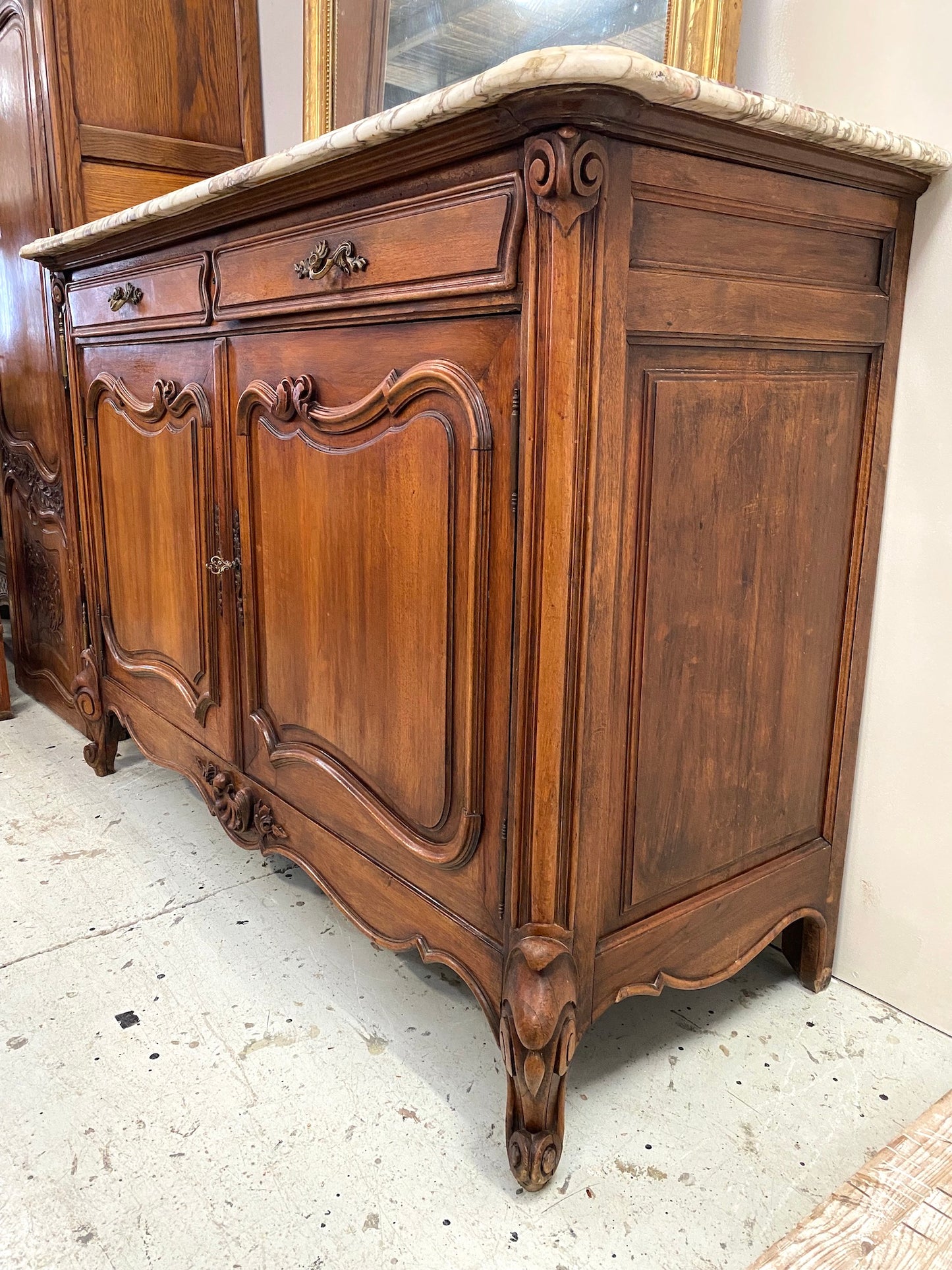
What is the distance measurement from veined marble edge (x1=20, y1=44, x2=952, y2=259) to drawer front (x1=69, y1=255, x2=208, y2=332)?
21 cm

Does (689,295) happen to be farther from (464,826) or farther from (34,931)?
(34,931)

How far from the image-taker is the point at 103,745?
2105mm

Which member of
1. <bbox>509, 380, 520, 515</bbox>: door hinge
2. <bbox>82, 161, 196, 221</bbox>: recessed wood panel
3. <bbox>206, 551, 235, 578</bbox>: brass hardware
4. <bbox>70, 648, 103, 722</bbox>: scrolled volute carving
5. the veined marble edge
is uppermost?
<bbox>82, 161, 196, 221</bbox>: recessed wood panel

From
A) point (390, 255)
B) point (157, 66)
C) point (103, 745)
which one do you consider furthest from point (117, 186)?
point (390, 255)

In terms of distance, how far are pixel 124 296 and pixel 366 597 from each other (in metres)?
0.87

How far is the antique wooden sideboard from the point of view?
0.90 meters

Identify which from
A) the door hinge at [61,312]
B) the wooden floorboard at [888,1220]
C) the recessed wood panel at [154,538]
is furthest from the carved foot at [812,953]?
the door hinge at [61,312]

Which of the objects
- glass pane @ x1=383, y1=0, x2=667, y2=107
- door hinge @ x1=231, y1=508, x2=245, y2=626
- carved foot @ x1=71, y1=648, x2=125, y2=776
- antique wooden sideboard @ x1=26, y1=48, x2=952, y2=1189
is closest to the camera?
antique wooden sideboard @ x1=26, y1=48, x2=952, y2=1189

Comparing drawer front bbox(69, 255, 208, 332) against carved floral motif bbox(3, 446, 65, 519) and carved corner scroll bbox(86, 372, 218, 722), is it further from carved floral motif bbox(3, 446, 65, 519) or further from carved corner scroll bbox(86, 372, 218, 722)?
carved floral motif bbox(3, 446, 65, 519)

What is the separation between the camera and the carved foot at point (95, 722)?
2.05 meters

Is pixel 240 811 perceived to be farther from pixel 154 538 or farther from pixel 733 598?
pixel 733 598

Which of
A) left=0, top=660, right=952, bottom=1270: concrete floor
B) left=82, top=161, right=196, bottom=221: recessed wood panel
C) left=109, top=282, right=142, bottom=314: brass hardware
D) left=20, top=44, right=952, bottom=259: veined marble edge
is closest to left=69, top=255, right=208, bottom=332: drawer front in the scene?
left=109, top=282, right=142, bottom=314: brass hardware

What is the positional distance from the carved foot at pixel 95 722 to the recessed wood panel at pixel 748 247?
60.6 inches

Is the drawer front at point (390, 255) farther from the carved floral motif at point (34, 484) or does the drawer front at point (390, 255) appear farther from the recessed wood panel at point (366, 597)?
the carved floral motif at point (34, 484)
